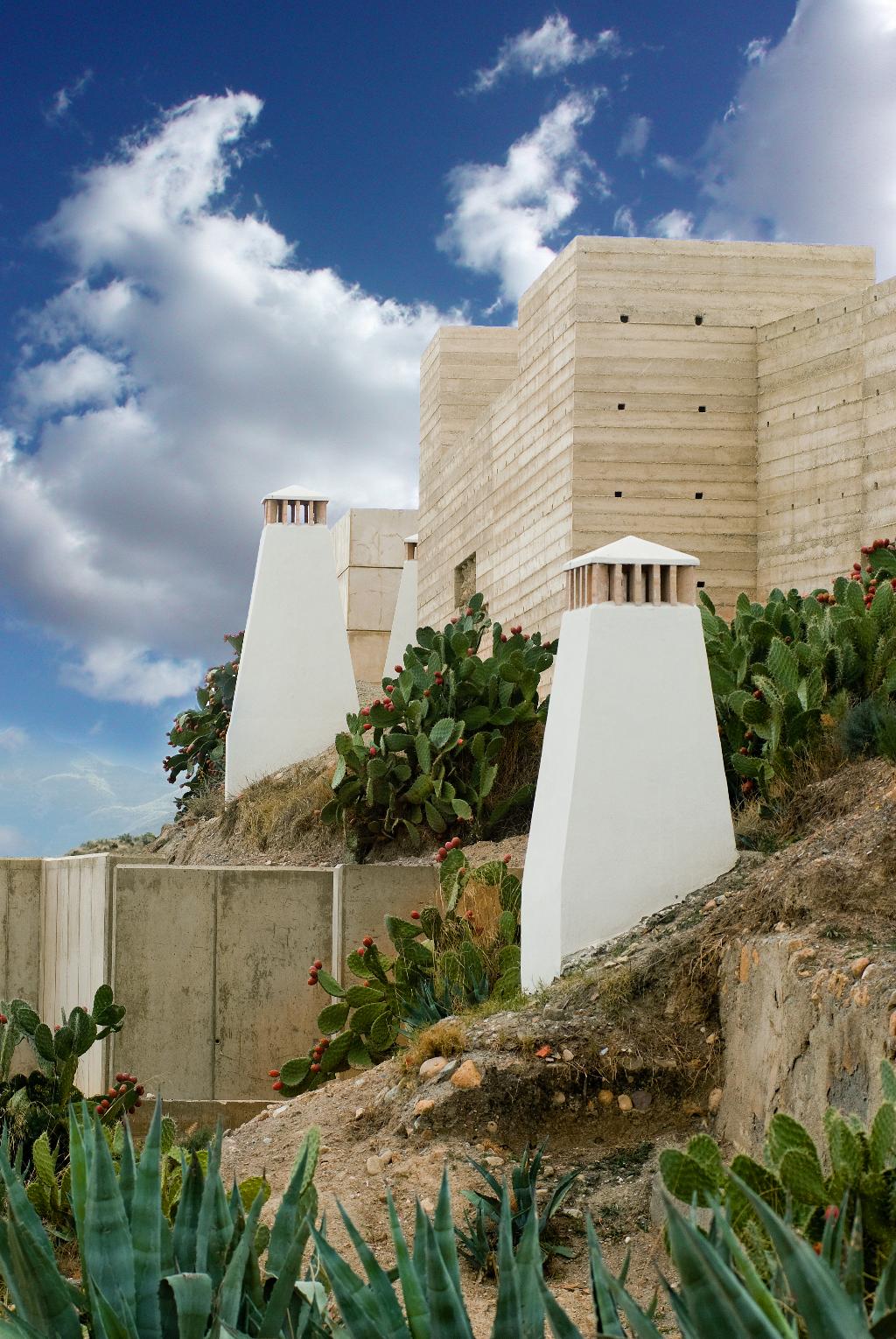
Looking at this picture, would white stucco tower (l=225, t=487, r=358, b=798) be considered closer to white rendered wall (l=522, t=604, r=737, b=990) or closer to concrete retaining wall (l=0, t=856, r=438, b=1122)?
concrete retaining wall (l=0, t=856, r=438, b=1122)

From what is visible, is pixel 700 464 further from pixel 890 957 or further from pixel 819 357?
pixel 890 957

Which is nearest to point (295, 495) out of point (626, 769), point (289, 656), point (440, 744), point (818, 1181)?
point (289, 656)

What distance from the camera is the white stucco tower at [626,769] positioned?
756cm

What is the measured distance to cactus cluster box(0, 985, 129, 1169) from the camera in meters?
7.04

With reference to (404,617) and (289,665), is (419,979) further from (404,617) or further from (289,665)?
(404,617)

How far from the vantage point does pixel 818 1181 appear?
329 cm

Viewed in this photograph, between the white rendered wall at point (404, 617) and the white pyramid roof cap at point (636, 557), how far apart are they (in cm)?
1400

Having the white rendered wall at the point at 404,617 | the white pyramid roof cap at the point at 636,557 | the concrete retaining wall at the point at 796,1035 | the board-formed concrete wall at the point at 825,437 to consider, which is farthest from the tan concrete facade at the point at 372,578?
the concrete retaining wall at the point at 796,1035

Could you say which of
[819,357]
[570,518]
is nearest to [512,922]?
[570,518]

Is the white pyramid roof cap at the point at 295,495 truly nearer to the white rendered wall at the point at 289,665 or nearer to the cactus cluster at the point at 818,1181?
the white rendered wall at the point at 289,665

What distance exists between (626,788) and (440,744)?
3506 mm

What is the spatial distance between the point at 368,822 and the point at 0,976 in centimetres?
312

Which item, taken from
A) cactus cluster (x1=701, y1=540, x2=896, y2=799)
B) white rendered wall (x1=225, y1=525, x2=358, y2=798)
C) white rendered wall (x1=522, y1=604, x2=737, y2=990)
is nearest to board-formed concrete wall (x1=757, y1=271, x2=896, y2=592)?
cactus cluster (x1=701, y1=540, x2=896, y2=799)

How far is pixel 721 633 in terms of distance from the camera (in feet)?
32.7
